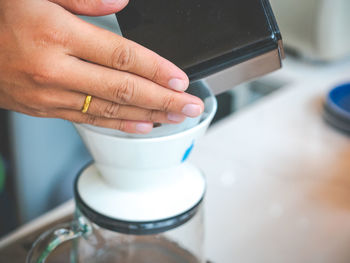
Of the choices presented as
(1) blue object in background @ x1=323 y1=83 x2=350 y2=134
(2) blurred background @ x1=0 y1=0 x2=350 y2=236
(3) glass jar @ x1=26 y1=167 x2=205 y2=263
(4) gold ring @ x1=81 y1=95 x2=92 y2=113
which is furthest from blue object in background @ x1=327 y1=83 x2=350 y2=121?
(4) gold ring @ x1=81 y1=95 x2=92 y2=113

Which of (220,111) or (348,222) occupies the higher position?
(348,222)

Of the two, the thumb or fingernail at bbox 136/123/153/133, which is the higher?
the thumb

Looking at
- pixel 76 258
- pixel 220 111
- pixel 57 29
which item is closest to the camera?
pixel 57 29

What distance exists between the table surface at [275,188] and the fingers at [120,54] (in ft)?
1.12

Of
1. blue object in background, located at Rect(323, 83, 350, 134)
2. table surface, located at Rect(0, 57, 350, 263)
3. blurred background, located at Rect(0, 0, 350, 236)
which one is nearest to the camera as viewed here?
table surface, located at Rect(0, 57, 350, 263)

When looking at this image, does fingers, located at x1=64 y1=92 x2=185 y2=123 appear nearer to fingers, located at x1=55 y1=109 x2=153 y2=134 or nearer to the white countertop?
fingers, located at x1=55 y1=109 x2=153 y2=134

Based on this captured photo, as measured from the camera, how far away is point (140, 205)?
422mm

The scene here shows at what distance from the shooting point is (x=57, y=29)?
341 millimetres

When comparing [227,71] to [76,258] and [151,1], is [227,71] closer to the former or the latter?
[151,1]

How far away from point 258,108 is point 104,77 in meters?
0.65

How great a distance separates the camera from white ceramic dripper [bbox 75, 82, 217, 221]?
0.38 m

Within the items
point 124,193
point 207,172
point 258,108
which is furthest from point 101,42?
point 258,108

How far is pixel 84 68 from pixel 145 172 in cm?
12

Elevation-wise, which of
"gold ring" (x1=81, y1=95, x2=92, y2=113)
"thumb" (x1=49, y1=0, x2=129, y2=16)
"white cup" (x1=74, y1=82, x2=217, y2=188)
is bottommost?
"white cup" (x1=74, y1=82, x2=217, y2=188)
